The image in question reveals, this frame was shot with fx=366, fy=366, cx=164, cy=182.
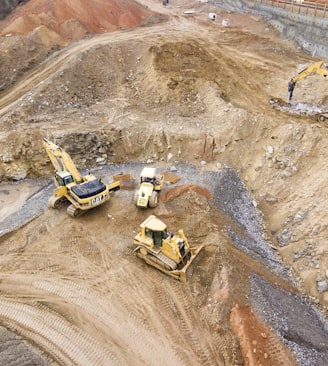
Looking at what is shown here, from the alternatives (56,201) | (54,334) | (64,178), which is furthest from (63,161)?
(54,334)

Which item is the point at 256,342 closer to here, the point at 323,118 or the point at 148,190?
the point at 148,190

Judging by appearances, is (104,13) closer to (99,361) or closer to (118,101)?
(118,101)

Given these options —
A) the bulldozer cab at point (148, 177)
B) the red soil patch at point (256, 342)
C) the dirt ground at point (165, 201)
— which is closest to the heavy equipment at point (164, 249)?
the dirt ground at point (165, 201)

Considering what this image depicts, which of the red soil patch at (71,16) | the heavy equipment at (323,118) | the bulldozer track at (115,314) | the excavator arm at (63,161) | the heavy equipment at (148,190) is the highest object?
the red soil patch at (71,16)

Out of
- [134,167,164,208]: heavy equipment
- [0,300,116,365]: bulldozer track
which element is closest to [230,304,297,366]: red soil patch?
[0,300,116,365]: bulldozer track

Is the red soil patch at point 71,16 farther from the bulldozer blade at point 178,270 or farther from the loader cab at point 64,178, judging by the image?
the bulldozer blade at point 178,270

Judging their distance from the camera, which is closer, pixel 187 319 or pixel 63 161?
pixel 187 319
